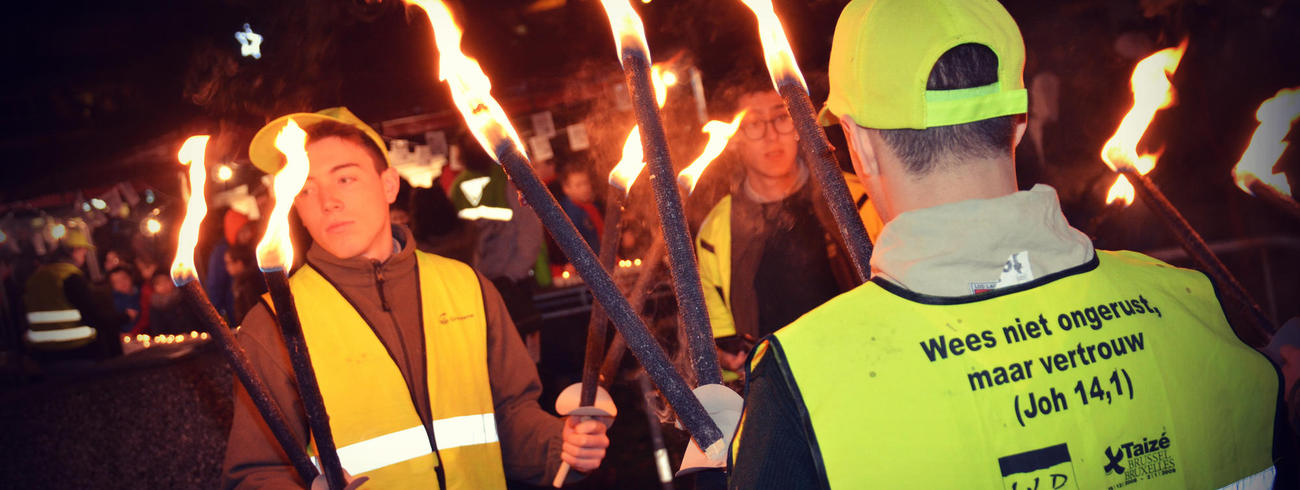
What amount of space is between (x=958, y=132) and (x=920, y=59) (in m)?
0.16

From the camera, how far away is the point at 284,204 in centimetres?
217

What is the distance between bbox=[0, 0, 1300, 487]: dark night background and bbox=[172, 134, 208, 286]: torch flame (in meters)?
0.98

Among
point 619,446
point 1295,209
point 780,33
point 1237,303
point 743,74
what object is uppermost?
point 743,74

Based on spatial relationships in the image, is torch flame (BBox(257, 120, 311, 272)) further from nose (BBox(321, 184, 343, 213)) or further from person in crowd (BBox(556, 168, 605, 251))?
person in crowd (BBox(556, 168, 605, 251))

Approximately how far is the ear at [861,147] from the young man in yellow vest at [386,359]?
1241mm

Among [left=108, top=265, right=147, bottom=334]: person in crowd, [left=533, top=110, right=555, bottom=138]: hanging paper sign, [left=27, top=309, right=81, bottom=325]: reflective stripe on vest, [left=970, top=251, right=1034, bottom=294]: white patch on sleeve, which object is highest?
[left=533, top=110, right=555, bottom=138]: hanging paper sign

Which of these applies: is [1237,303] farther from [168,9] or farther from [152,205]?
[152,205]

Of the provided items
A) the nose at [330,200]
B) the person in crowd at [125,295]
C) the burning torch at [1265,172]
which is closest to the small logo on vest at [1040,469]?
the burning torch at [1265,172]

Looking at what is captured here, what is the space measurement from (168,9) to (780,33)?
8.66 metres

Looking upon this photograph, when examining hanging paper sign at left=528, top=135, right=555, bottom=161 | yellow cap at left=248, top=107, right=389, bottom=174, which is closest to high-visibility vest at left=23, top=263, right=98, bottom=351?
hanging paper sign at left=528, top=135, right=555, bottom=161

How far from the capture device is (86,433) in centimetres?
685

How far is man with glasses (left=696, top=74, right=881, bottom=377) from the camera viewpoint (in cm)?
380

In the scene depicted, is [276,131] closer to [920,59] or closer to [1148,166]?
[920,59]

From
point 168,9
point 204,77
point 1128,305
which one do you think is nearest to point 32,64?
point 168,9
